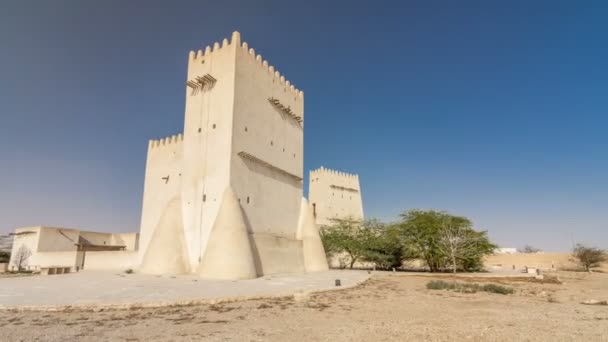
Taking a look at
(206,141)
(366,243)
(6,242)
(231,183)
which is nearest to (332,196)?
(366,243)

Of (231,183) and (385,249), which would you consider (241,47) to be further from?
(385,249)

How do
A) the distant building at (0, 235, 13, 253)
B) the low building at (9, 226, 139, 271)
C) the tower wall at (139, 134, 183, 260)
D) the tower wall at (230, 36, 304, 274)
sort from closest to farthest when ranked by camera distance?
the tower wall at (230, 36, 304, 274) < the tower wall at (139, 134, 183, 260) < the low building at (9, 226, 139, 271) < the distant building at (0, 235, 13, 253)

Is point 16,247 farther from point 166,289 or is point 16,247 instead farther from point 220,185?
point 166,289

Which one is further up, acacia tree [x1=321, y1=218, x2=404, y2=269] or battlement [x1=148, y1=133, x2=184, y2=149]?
battlement [x1=148, y1=133, x2=184, y2=149]

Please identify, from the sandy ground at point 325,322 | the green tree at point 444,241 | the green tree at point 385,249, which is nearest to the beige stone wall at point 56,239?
the green tree at point 385,249

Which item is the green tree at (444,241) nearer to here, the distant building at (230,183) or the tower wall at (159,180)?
the distant building at (230,183)

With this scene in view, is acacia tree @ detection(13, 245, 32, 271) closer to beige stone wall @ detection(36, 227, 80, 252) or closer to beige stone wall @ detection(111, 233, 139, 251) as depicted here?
beige stone wall @ detection(36, 227, 80, 252)

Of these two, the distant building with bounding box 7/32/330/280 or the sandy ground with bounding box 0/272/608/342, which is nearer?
the sandy ground with bounding box 0/272/608/342

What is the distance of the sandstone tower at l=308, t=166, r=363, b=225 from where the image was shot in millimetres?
42594

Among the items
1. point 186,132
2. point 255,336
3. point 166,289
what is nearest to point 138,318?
point 255,336

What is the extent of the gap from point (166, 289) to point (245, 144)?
34.5ft

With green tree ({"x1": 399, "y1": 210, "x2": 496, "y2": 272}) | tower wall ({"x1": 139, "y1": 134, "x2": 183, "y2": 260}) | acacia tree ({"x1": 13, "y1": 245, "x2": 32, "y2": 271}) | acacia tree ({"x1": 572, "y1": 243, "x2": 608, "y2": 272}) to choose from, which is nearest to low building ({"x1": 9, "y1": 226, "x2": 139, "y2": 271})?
acacia tree ({"x1": 13, "y1": 245, "x2": 32, "y2": 271})

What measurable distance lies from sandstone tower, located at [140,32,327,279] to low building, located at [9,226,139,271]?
4308mm

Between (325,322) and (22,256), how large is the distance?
128 feet
